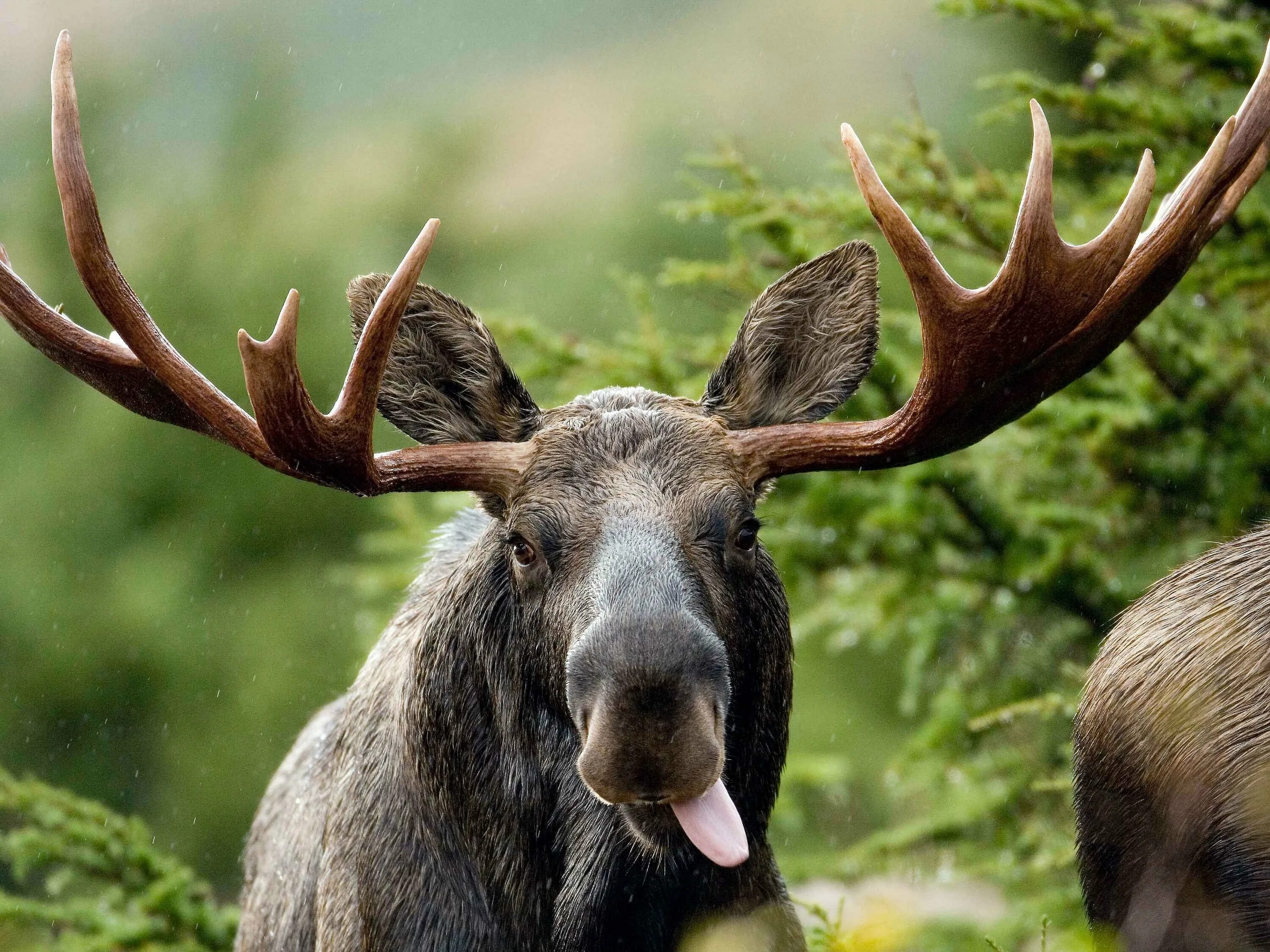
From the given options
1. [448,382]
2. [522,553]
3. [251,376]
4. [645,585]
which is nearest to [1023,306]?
[645,585]

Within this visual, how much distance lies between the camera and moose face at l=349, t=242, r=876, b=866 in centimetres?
314

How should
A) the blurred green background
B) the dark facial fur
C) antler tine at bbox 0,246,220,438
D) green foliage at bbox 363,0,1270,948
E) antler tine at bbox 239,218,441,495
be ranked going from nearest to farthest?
the dark facial fur → antler tine at bbox 239,218,441,495 → antler tine at bbox 0,246,220,438 → green foliage at bbox 363,0,1270,948 → the blurred green background

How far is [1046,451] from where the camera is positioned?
6379 millimetres

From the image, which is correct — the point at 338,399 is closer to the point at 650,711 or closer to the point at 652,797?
the point at 650,711

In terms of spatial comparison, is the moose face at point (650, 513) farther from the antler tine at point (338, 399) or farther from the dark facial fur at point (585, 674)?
the antler tine at point (338, 399)

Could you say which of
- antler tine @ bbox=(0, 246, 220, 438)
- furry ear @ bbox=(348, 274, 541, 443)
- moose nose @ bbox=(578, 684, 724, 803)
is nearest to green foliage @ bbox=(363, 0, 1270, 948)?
furry ear @ bbox=(348, 274, 541, 443)

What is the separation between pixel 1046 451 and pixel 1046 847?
156 centimetres

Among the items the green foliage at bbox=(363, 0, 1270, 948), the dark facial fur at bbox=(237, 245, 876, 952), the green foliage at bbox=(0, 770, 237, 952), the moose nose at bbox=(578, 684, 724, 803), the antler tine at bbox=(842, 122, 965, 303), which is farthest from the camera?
the green foliage at bbox=(363, 0, 1270, 948)

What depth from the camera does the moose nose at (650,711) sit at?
10.2 ft

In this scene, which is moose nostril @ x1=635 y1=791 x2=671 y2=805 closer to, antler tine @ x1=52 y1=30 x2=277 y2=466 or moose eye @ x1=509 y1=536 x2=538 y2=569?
moose eye @ x1=509 y1=536 x2=538 y2=569

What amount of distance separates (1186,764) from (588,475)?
1562mm

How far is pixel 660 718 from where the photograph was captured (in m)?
3.11

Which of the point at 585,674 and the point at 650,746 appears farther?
the point at 585,674

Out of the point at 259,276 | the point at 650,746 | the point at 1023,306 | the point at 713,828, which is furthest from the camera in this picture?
the point at 259,276
